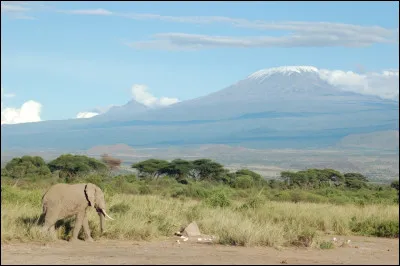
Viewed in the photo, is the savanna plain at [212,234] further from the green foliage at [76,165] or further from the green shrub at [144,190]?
the green foliage at [76,165]

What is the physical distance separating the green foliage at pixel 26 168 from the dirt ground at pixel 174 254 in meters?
29.2

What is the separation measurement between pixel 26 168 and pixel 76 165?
458 centimetres

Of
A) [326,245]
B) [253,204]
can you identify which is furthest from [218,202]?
[326,245]

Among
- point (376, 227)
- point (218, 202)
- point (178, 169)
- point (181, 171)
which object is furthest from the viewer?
point (178, 169)

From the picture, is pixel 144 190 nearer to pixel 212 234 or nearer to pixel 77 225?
pixel 212 234

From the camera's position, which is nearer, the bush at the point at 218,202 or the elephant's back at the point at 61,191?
the elephant's back at the point at 61,191

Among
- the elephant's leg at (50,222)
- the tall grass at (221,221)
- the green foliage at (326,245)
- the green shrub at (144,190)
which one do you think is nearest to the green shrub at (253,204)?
the tall grass at (221,221)

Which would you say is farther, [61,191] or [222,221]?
[222,221]

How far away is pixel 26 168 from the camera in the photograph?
48906 millimetres

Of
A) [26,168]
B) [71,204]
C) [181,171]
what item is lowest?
[181,171]

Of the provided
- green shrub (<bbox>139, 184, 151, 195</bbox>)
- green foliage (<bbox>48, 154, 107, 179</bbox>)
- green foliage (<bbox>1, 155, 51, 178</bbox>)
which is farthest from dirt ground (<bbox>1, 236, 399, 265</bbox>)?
green foliage (<bbox>48, 154, 107, 179</bbox>)

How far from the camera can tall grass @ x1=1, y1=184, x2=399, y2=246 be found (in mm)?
15180

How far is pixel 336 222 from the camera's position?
20000 mm

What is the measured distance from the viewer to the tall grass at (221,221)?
49.8 feet
